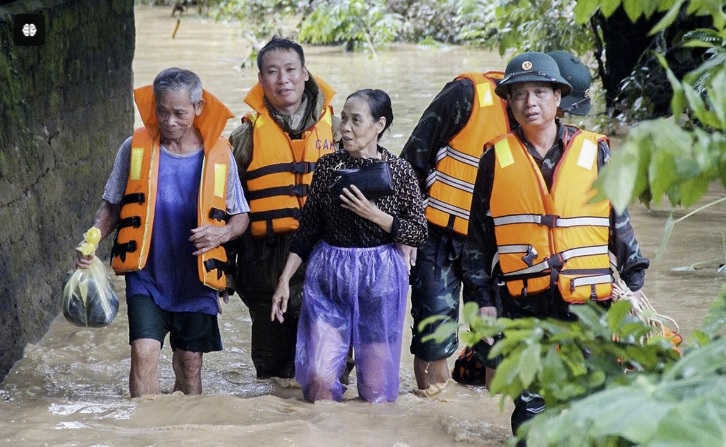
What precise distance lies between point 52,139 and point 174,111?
243 centimetres

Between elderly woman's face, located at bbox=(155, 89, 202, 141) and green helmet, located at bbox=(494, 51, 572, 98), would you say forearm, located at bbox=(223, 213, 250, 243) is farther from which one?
green helmet, located at bbox=(494, 51, 572, 98)

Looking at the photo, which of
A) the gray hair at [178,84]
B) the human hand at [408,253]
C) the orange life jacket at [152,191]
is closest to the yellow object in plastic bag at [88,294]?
the orange life jacket at [152,191]

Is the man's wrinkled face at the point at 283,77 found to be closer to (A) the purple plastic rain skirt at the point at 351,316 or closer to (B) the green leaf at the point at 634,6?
(A) the purple plastic rain skirt at the point at 351,316

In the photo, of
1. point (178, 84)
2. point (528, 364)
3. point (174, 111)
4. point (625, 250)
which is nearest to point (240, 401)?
point (174, 111)

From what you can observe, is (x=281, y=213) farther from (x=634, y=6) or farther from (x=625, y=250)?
(x=634, y=6)

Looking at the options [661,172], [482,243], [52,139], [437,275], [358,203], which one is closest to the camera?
[661,172]

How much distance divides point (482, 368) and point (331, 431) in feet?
4.26

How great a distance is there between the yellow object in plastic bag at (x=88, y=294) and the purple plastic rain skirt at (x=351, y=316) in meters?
0.89

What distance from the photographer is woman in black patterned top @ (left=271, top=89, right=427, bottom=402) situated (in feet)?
16.8

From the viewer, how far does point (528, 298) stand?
4.52 metres

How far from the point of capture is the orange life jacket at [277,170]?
5633mm

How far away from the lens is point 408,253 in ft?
17.2

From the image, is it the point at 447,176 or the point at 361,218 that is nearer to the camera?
the point at 361,218

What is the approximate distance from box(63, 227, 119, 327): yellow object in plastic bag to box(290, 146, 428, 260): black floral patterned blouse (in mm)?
961
